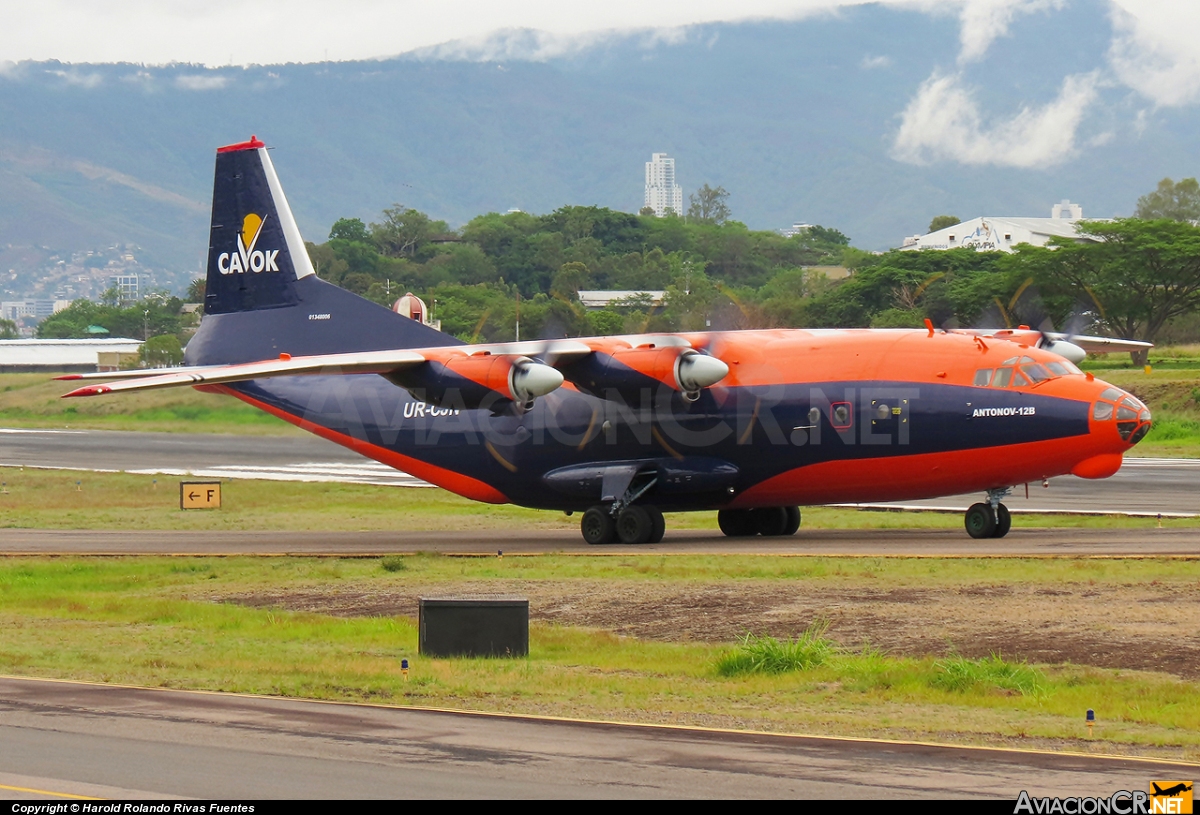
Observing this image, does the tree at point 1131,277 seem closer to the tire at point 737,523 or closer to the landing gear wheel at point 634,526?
the tire at point 737,523

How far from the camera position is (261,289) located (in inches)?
1522

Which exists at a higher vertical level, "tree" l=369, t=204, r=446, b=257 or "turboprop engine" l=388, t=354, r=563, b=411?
"tree" l=369, t=204, r=446, b=257

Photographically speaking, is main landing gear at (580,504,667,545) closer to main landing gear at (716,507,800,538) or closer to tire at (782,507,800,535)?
main landing gear at (716,507,800,538)

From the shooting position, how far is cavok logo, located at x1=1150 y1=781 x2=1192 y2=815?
437 inches

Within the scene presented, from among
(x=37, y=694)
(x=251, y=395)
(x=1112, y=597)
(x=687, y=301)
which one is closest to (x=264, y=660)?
(x=37, y=694)

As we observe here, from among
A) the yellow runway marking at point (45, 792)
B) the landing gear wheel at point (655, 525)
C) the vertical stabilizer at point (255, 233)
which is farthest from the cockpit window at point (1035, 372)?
the yellow runway marking at point (45, 792)

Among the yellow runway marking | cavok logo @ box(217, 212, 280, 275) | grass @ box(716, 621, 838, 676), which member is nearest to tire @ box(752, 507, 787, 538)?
cavok logo @ box(217, 212, 280, 275)

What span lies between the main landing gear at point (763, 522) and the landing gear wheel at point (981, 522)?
15.3 ft

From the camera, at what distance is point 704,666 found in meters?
19.4

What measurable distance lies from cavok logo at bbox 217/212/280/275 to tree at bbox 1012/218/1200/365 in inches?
2068

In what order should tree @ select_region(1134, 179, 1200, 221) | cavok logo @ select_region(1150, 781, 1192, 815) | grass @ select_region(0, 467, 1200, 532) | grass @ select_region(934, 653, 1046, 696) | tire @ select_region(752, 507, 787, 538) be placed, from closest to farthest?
1. cavok logo @ select_region(1150, 781, 1192, 815)
2. grass @ select_region(934, 653, 1046, 696)
3. tire @ select_region(752, 507, 787, 538)
4. grass @ select_region(0, 467, 1200, 532)
5. tree @ select_region(1134, 179, 1200, 221)

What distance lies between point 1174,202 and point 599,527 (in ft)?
572

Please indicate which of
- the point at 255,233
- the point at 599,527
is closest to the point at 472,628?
the point at 599,527

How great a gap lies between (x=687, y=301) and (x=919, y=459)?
17276mm
